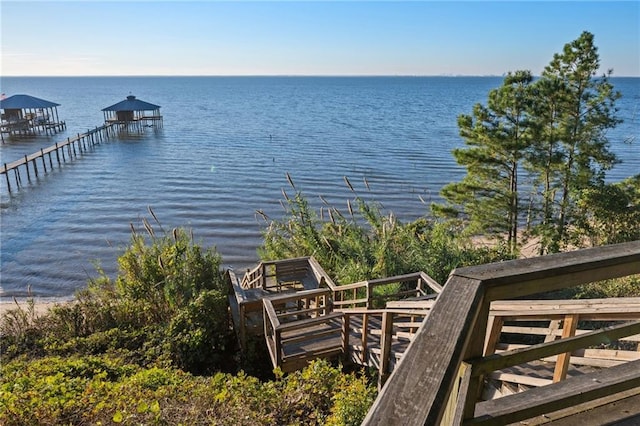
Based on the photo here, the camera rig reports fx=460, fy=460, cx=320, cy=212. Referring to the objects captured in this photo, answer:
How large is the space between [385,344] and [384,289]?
2.95 m

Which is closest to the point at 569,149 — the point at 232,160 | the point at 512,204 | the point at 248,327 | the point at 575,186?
the point at 575,186

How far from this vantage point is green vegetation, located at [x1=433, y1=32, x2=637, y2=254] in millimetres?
13430

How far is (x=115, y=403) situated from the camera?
423 cm

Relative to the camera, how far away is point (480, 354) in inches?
58.8

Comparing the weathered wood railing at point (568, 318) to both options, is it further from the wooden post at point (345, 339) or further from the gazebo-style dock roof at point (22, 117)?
the gazebo-style dock roof at point (22, 117)

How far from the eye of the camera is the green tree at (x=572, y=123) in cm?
1342

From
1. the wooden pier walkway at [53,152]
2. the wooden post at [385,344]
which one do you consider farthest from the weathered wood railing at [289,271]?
the wooden pier walkway at [53,152]

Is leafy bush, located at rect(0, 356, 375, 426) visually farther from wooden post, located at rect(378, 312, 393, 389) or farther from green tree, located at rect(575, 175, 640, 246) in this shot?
green tree, located at rect(575, 175, 640, 246)

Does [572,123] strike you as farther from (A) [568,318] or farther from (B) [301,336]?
(A) [568,318]

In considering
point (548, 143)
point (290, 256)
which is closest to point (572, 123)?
point (548, 143)

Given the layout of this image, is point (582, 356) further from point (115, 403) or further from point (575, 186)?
point (575, 186)

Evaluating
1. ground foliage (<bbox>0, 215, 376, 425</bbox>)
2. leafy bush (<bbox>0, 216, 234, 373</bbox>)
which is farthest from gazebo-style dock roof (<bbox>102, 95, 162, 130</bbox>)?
ground foliage (<bbox>0, 215, 376, 425</bbox>)

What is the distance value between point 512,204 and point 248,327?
9895 millimetres

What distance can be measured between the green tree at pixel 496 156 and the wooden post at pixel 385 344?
931 centimetres
